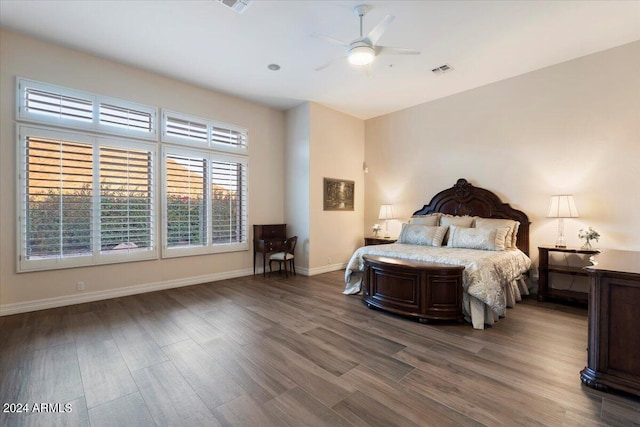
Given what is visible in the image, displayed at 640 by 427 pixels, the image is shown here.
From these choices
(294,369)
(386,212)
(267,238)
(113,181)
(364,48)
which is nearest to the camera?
(294,369)

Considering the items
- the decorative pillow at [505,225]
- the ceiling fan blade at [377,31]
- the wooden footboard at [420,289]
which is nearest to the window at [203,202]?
the wooden footboard at [420,289]

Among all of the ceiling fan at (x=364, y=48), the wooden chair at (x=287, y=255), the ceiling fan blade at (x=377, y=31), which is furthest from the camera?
the wooden chair at (x=287, y=255)

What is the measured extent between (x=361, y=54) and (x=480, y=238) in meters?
3.05

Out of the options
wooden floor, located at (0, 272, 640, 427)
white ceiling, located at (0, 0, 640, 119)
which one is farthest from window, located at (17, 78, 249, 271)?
wooden floor, located at (0, 272, 640, 427)

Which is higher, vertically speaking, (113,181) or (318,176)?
(318,176)

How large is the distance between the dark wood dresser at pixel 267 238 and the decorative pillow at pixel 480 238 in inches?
124

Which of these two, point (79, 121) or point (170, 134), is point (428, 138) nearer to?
point (170, 134)

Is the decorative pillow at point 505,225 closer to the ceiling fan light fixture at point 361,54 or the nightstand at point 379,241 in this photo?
the nightstand at point 379,241

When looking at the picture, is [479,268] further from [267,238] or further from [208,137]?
[208,137]

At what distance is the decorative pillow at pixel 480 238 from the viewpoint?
4078mm

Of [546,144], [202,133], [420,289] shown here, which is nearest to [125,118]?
[202,133]

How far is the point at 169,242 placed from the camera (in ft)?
15.2

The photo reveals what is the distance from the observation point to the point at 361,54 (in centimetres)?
298

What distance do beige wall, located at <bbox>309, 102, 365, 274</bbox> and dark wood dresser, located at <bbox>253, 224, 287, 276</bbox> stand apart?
2.29 ft
